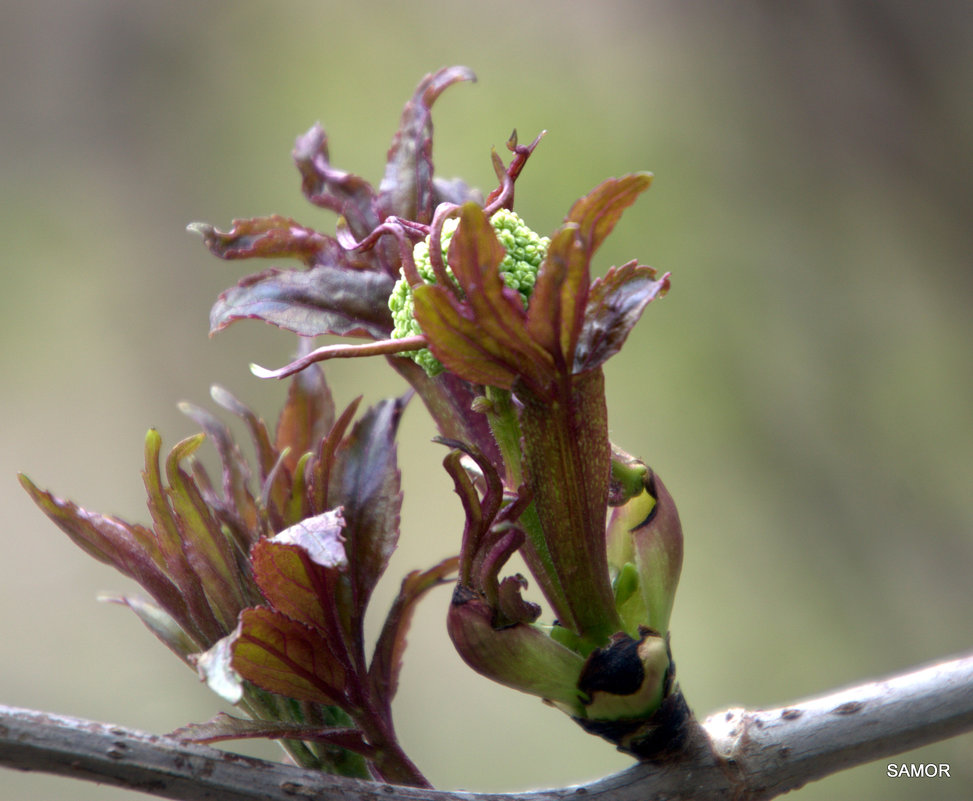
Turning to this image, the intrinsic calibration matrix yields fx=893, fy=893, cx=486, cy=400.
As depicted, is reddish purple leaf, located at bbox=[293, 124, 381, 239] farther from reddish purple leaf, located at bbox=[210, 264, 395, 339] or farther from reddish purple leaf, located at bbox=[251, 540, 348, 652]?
reddish purple leaf, located at bbox=[251, 540, 348, 652]

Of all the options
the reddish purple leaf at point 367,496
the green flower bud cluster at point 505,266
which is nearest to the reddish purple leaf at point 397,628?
the reddish purple leaf at point 367,496

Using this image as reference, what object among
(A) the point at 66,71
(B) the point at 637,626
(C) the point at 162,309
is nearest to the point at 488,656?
(B) the point at 637,626

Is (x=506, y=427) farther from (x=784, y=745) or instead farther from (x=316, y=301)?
(x=784, y=745)

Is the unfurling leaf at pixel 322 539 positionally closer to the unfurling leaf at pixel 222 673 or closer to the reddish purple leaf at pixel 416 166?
the unfurling leaf at pixel 222 673

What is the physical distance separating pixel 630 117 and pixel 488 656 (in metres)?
1.70

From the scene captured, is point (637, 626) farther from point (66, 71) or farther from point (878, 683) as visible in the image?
point (66, 71)

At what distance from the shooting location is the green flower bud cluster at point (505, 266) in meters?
0.43

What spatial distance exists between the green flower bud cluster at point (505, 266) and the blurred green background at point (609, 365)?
132 cm

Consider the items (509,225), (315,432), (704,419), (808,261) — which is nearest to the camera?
(509,225)

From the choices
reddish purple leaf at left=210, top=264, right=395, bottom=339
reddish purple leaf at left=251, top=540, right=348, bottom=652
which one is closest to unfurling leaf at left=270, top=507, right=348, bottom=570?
reddish purple leaf at left=251, top=540, right=348, bottom=652

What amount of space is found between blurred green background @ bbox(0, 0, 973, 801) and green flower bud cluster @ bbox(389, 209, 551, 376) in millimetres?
1318

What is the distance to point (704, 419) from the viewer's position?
1.87 meters

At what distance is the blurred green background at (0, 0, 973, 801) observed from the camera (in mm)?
1649

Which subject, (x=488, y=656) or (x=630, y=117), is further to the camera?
(x=630, y=117)
